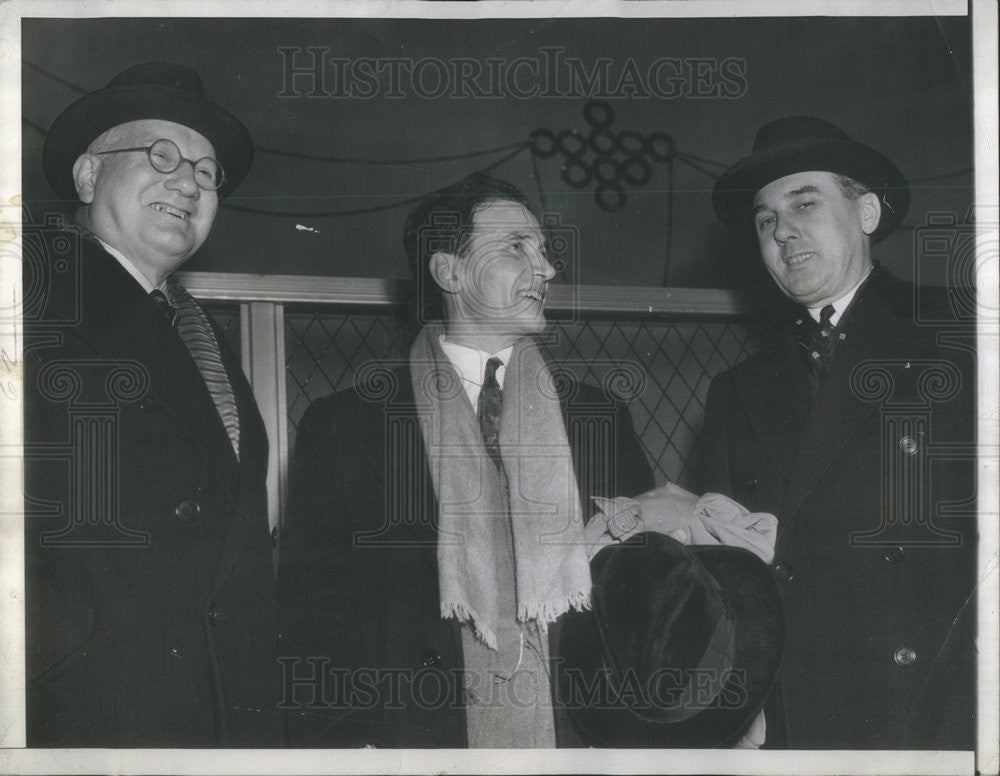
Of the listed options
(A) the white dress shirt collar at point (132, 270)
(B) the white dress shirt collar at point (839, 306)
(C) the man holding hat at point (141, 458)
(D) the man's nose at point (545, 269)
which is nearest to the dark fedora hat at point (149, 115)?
(C) the man holding hat at point (141, 458)

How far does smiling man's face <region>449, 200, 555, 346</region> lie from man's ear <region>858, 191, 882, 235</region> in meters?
0.77

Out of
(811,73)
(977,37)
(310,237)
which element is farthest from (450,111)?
(977,37)

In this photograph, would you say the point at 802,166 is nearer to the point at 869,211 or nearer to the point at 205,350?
the point at 869,211

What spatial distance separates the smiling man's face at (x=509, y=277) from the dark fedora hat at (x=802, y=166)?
462 mm

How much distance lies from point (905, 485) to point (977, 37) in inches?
44.4

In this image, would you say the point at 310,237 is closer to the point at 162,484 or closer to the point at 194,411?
the point at 194,411

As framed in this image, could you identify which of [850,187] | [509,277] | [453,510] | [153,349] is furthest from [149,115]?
[850,187]

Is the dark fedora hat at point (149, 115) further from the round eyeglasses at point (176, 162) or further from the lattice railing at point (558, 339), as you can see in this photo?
the lattice railing at point (558, 339)

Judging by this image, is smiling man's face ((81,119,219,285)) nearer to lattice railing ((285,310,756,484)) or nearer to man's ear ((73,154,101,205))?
man's ear ((73,154,101,205))

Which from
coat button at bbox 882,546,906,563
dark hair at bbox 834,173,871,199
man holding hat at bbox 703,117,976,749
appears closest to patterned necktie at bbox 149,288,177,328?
man holding hat at bbox 703,117,976,749

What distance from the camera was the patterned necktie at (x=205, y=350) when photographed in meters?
2.62

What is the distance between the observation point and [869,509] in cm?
265

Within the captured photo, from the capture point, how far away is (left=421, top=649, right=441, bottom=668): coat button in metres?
2.59

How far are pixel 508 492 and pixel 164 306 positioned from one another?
3.10 feet
